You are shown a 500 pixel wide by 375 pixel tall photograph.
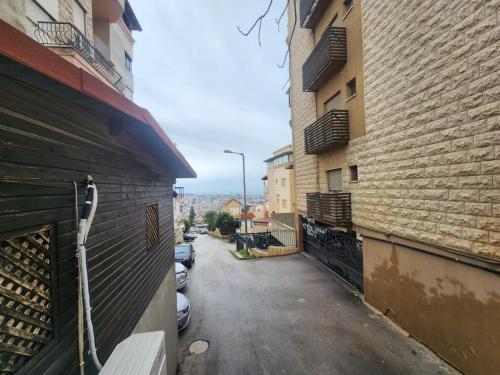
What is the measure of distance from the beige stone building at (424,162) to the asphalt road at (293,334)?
0.78 m

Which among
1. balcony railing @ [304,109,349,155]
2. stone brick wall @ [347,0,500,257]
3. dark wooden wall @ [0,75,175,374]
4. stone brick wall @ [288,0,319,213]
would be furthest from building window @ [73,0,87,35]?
stone brick wall @ [288,0,319,213]

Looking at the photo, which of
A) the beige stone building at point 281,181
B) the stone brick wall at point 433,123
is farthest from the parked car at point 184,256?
the beige stone building at point 281,181

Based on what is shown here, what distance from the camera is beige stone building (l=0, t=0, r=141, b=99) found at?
556 centimetres

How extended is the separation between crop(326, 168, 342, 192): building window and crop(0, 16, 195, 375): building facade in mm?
8268

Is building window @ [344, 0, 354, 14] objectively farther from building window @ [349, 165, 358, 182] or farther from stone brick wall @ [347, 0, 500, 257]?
building window @ [349, 165, 358, 182]

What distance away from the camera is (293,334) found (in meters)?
6.90

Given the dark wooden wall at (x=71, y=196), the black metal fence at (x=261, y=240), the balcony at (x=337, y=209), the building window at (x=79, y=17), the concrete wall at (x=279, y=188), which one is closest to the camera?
the dark wooden wall at (x=71, y=196)

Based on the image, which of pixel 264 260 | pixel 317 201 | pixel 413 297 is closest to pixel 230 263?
pixel 264 260

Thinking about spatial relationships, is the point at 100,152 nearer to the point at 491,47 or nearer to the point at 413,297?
the point at 491,47

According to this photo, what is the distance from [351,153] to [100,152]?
27.2 feet

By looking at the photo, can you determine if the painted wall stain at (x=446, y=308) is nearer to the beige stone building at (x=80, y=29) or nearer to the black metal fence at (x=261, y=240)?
the beige stone building at (x=80, y=29)

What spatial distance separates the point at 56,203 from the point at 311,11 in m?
13.0

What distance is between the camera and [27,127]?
5.77 feet

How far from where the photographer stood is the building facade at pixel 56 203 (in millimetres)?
1553
